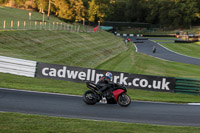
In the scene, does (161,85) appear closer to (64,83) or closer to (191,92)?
(191,92)

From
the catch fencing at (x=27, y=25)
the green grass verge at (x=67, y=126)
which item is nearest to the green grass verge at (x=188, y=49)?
the catch fencing at (x=27, y=25)

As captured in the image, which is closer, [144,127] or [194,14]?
[144,127]

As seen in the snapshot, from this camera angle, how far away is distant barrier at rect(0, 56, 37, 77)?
69.7 ft

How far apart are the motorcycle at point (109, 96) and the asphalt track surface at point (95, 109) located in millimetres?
260

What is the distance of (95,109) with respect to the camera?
1373 centimetres

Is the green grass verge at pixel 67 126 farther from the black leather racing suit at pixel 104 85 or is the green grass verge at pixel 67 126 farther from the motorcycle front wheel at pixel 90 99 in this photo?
the black leather racing suit at pixel 104 85

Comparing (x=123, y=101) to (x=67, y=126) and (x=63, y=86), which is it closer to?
(x=67, y=126)

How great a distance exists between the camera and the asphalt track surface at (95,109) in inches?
489

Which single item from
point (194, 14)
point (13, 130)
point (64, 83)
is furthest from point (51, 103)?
point (194, 14)

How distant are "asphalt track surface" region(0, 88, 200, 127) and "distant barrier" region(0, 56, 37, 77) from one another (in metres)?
5.22

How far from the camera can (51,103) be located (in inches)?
553

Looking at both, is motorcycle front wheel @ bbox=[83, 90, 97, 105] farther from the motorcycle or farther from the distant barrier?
the distant barrier

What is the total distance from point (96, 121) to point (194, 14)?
405 feet

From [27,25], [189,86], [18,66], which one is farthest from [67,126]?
[27,25]
